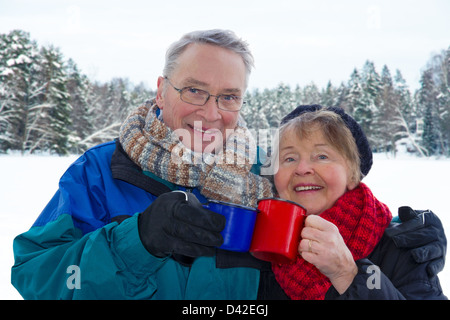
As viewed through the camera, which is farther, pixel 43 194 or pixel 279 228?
pixel 43 194

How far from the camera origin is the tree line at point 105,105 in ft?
82.9

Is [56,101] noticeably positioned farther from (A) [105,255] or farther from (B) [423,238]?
(B) [423,238]

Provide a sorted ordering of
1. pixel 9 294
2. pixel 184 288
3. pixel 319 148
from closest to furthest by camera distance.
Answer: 1. pixel 184 288
2. pixel 319 148
3. pixel 9 294

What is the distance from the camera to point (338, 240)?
51.7 inches

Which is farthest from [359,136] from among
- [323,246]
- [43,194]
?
[43,194]

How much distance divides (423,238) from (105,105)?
112 feet

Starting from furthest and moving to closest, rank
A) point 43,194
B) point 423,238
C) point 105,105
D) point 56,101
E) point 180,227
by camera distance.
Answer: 1. point 105,105
2. point 56,101
3. point 43,194
4. point 423,238
5. point 180,227

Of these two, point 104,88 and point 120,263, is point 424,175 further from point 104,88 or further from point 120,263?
point 104,88

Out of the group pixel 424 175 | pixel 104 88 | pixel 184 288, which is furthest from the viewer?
pixel 104 88

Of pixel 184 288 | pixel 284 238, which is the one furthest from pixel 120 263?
pixel 284 238

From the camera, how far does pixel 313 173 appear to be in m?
1.65

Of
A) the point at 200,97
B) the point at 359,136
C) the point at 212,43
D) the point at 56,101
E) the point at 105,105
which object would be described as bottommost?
the point at 359,136
